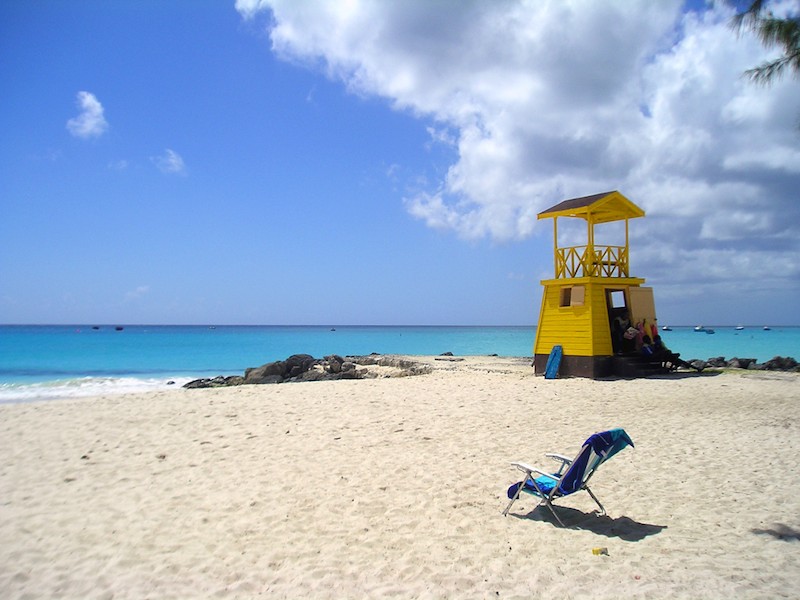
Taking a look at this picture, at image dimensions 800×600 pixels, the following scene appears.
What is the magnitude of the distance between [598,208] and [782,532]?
1316 cm

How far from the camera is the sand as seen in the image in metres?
4.01

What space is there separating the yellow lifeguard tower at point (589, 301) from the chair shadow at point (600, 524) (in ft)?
36.3

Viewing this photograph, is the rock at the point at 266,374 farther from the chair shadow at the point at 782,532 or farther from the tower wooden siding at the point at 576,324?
the chair shadow at the point at 782,532

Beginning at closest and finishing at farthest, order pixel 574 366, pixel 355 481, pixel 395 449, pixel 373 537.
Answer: pixel 373 537 < pixel 355 481 < pixel 395 449 < pixel 574 366

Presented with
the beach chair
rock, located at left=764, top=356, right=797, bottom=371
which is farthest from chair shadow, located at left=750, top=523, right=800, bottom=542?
rock, located at left=764, top=356, right=797, bottom=371

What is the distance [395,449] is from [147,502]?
10.7ft

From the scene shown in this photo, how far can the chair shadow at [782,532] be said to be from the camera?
461 cm

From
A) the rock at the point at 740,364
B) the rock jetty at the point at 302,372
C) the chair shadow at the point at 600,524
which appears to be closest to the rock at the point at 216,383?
the rock jetty at the point at 302,372

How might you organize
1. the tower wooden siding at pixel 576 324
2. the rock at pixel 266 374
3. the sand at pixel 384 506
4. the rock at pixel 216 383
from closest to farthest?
the sand at pixel 384 506
the tower wooden siding at pixel 576 324
the rock at pixel 216 383
the rock at pixel 266 374

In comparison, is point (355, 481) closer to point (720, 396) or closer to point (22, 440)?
point (22, 440)

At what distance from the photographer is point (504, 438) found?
8344mm

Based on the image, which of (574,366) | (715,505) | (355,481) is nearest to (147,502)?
(355,481)

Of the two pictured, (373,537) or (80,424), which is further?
(80,424)

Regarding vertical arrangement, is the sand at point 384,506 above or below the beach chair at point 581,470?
below
